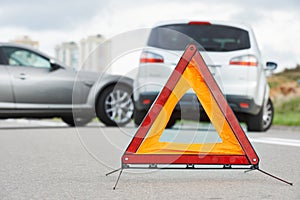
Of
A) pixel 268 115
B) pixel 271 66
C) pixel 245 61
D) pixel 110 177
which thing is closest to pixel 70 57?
pixel 268 115

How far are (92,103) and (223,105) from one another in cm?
669

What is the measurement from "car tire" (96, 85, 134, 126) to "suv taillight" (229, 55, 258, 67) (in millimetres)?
2404

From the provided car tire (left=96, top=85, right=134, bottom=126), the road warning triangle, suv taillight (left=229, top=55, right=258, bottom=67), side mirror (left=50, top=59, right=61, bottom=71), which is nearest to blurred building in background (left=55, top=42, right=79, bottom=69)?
side mirror (left=50, top=59, right=61, bottom=71)

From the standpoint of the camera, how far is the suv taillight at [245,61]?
35.0 ft

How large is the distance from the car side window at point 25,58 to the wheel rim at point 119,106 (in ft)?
4.17

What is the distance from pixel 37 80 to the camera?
39.4ft

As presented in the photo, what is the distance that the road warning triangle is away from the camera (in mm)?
5547

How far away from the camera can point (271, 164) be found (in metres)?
7.04

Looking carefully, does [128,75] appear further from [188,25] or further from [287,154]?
[188,25]

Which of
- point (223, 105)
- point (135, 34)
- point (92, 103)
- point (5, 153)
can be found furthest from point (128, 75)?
point (92, 103)

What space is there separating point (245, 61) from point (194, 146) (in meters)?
5.16

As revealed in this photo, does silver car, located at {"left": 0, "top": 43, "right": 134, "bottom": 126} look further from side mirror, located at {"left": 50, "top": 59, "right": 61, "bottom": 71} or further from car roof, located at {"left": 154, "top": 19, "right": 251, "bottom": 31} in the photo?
car roof, located at {"left": 154, "top": 19, "right": 251, "bottom": 31}

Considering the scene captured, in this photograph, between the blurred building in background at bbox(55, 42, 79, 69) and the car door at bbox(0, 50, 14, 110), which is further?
the blurred building in background at bbox(55, 42, 79, 69)

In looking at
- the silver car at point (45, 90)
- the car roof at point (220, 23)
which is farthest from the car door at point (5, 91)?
the car roof at point (220, 23)
